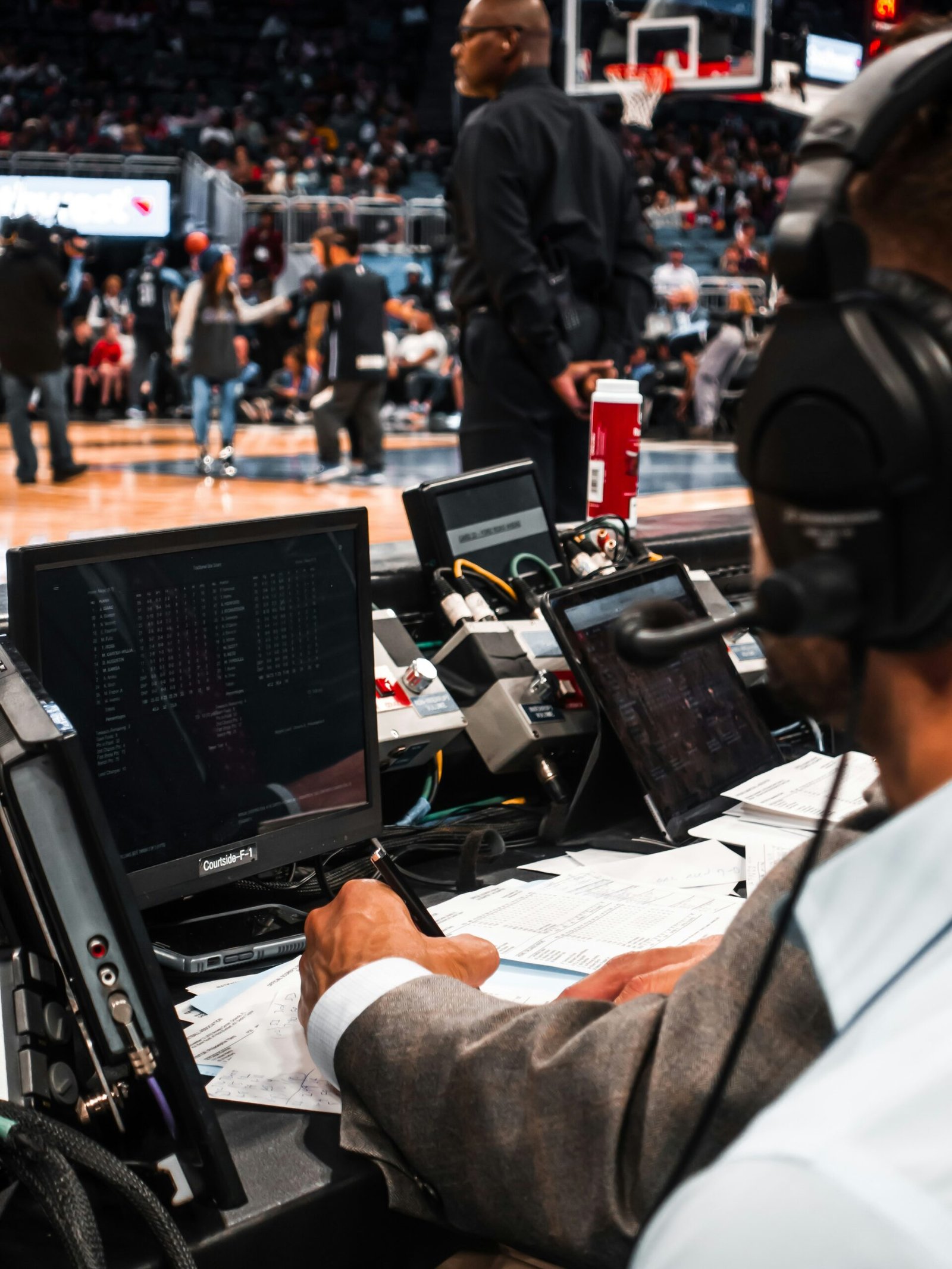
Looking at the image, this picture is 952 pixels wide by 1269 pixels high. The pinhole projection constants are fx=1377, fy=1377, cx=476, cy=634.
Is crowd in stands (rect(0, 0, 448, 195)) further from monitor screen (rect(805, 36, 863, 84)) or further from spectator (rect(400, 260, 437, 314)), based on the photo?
monitor screen (rect(805, 36, 863, 84))

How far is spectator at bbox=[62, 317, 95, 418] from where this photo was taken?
12.5m

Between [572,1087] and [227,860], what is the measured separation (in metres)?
0.54

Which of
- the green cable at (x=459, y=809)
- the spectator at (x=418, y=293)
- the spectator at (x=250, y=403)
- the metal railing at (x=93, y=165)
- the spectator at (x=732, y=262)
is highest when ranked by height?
the metal railing at (x=93, y=165)

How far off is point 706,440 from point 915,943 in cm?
1090

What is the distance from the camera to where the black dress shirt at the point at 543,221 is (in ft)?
8.60

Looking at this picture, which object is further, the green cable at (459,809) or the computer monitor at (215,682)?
the green cable at (459,809)

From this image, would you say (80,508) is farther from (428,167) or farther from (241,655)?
(428,167)

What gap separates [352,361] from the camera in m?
7.37

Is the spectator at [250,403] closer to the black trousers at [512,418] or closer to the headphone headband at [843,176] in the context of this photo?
the black trousers at [512,418]

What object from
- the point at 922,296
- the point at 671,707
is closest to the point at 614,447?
the point at 671,707

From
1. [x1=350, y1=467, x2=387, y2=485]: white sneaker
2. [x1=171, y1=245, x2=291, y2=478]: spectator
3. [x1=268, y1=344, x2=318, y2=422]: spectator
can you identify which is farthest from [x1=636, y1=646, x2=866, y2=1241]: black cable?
[x1=268, y1=344, x2=318, y2=422]: spectator

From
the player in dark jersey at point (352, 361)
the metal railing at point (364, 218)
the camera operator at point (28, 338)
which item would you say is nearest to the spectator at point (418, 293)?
the metal railing at point (364, 218)

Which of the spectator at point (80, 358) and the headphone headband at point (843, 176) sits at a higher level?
the headphone headband at point (843, 176)

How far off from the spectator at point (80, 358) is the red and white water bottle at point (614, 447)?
11.3 metres
